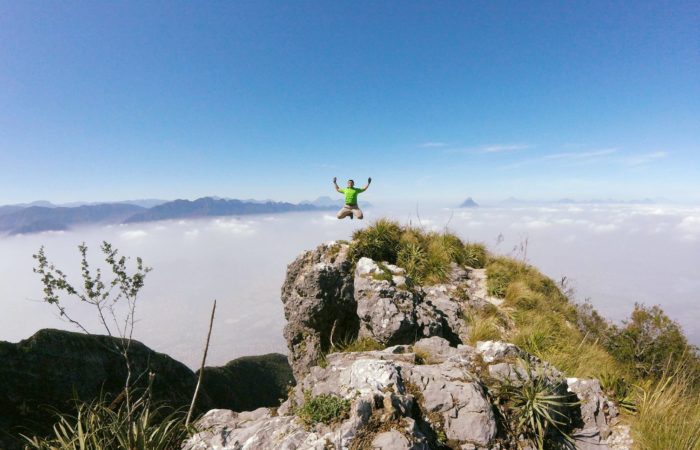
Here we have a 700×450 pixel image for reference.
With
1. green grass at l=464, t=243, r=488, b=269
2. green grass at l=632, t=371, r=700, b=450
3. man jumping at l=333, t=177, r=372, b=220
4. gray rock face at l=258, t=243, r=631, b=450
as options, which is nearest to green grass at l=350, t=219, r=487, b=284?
green grass at l=464, t=243, r=488, b=269

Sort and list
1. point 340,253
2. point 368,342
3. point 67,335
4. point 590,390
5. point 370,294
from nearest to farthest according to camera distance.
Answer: point 590,390
point 368,342
point 370,294
point 340,253
point 67,335

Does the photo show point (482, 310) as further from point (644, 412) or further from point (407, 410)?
point (407, 410)

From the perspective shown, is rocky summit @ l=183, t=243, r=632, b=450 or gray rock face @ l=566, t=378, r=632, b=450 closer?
rocky summit @ l=183, t=243, r=632, b=450

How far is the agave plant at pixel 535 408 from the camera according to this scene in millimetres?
5258

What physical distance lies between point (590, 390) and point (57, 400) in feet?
133

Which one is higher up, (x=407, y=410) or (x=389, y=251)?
(x=389, y=251)

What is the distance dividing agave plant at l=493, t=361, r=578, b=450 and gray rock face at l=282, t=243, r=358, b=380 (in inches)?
296

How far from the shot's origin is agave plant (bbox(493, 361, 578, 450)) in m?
5.26

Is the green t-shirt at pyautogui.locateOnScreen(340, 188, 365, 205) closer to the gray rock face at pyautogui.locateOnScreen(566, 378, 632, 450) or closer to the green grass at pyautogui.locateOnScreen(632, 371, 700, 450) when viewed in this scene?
the gray rock face at pyautogui.locateOnScreen(566, 378, 632, 450)

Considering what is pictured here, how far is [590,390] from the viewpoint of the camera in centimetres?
606

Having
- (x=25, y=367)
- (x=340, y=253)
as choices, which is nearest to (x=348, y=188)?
(x=340, y=253)

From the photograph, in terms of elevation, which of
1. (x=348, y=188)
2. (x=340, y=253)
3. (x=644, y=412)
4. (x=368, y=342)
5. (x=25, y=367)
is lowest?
(x=25, y=367)

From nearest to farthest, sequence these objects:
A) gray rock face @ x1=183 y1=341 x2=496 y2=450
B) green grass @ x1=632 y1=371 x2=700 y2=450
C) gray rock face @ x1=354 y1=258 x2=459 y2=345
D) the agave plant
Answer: gray rock face @ x1=183 y1=341 x2=496 y2=450
green grass @ x1=632 y1=371 x2=700 y2=450
the agave plant
gray rock face @ x1=354 y1=258 x2=459 y2=345

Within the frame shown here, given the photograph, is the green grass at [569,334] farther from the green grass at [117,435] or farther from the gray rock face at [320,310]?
the green grass at [117,435]
